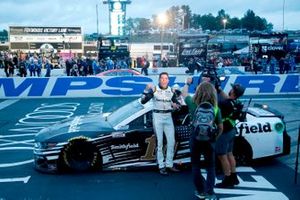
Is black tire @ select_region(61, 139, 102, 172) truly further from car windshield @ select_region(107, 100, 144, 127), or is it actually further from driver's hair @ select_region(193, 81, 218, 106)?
driver's hair @ select_region(193, 81, 218, 106)

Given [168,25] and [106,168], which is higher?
[168,25]

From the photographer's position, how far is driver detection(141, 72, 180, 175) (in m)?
6.35

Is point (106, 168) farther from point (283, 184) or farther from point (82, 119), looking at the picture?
point (283, 184)

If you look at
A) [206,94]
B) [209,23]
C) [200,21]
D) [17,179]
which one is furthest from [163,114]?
[200,21]

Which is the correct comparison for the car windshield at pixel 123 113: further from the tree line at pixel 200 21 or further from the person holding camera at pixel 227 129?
the tree line at pixel 200 21

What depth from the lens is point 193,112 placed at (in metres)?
5.28

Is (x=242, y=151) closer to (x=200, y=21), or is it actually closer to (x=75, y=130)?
(x=75, y=130)

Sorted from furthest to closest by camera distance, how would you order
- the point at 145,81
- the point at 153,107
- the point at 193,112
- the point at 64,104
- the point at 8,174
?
the point at 145,81
the point at 64,104
the point at 8,174
the point at 153,107
the point at 193,112

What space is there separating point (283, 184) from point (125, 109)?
3.04 m

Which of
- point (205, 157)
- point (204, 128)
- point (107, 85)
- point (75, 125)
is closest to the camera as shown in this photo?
point (204, 128)

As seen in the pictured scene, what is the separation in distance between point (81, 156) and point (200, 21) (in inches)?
5430

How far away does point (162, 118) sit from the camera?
6363mm

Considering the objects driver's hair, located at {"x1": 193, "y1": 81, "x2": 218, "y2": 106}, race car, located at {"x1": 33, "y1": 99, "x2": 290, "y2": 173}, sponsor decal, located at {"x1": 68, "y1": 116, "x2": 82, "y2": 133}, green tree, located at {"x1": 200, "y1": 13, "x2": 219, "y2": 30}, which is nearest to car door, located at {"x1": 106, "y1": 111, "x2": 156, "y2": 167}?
race car, located at {"x1": 33, "y1": 99, "x2": 290, "y2": 173}

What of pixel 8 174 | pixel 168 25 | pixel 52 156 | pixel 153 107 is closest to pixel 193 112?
pixel 153 107
